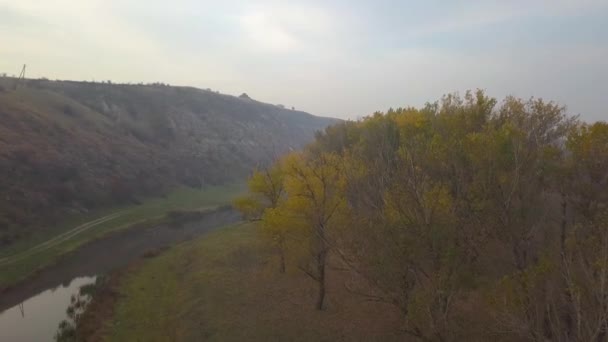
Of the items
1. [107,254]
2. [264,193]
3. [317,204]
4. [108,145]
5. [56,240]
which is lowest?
[107,254]

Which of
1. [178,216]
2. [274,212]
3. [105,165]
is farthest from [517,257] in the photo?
[105,165]

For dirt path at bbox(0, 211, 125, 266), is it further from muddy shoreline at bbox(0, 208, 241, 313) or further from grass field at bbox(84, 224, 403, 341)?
grass field at bbox(84, 224, 403, 341)

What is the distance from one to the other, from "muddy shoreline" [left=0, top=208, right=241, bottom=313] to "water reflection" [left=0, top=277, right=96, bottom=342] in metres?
0.91

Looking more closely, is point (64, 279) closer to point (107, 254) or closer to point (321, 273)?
point (107, 254)

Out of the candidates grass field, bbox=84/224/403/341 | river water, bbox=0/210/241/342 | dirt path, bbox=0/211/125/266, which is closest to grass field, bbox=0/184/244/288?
dirt path, bbox=0/211/125/266

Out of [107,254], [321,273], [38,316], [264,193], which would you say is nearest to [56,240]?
[107,254]

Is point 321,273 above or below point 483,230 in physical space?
below

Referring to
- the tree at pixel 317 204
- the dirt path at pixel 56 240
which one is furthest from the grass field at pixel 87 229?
the tree at pixel 317 204

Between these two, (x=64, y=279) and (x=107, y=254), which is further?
(x=107, y=254)

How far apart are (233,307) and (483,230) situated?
17.2 metres

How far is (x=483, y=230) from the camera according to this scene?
16875 mm

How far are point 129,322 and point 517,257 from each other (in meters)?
22.0

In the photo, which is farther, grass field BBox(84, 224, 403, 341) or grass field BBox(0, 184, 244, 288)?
grass field BBox(0, 184, 244, 288)

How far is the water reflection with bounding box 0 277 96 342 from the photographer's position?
82.0 ft
